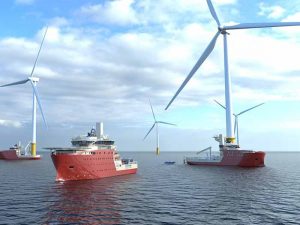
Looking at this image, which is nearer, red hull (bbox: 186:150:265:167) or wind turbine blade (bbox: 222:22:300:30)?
wind turbine blade (bbox: 222:22:300:30)

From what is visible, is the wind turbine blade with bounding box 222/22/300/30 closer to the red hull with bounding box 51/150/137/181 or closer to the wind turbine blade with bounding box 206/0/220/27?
the wind turbine blade with bounding box 206/0/220/27

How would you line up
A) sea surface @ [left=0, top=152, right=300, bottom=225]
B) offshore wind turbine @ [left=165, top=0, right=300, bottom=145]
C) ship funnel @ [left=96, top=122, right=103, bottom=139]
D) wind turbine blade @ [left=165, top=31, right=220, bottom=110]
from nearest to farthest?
1. sea surface @ [left=0, top=152, right=300, bottom=225]
2. offshore wind turbine @ [left=165, top=0, right=300, bottom=145]
3. ship funnel @ [left=96, top=122, right=103, bottom=139]
4. wind turbine blade @ [left=165, top=31, right=220, bottom=110]

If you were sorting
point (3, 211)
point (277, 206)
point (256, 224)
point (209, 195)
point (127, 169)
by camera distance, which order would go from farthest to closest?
point (127, 169) < point (209, 195) < point (277, 206) < point (3, 211) < point (256, 224)

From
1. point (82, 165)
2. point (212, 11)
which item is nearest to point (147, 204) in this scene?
point (82, 165)

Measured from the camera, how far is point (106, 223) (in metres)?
38.2

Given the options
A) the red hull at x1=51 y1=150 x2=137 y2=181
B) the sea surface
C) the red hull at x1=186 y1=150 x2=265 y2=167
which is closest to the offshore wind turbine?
the red hull at x1=186 y1=150 x2=265 y2=167

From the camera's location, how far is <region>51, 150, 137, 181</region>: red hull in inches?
2938

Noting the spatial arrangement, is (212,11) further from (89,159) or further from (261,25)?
(89,159)

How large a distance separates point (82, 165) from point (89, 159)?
2.27 m

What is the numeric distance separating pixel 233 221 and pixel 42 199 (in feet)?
98.5

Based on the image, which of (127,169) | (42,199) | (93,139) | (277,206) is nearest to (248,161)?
(127,169)

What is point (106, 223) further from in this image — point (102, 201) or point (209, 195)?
point (209, 195)

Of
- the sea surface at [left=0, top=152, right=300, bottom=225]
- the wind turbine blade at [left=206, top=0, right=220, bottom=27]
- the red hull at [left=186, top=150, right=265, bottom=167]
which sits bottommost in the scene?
the sea surface at [left=0, top=152, right=300, bottom=225]

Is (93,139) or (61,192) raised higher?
(93,139)
